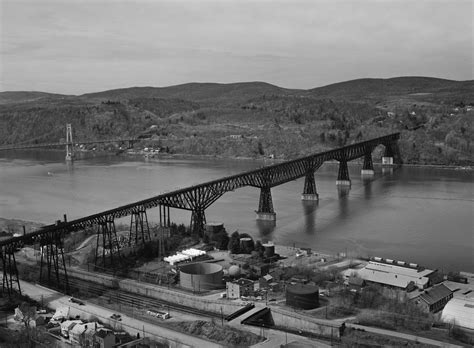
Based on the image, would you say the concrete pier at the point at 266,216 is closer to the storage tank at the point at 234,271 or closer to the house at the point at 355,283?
the storage tank at the point at 234,271

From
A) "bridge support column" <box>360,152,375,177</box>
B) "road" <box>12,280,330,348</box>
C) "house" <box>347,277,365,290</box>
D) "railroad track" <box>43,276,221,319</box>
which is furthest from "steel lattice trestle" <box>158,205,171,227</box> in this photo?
"bridge support column" <box>360,152,375,177</box>

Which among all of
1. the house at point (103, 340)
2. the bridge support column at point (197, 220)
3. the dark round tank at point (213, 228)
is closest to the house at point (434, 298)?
the house at point (103, 340)

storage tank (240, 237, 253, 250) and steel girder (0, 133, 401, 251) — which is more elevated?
steel girder (0, 133, 401, 251)

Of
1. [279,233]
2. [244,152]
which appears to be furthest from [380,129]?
[279,233]

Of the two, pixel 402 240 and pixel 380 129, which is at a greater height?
pixel 380 129

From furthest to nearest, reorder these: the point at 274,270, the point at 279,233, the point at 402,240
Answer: the point at 279,233
the point at 402,240
the point at 274,270

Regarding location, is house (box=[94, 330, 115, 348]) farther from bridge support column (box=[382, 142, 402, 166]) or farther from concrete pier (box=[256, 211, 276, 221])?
bridge support column (box=[382, 142, 402, 166])

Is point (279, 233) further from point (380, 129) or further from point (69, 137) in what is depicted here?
point (69, 137)

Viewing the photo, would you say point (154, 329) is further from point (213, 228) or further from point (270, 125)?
point (270, 125)
